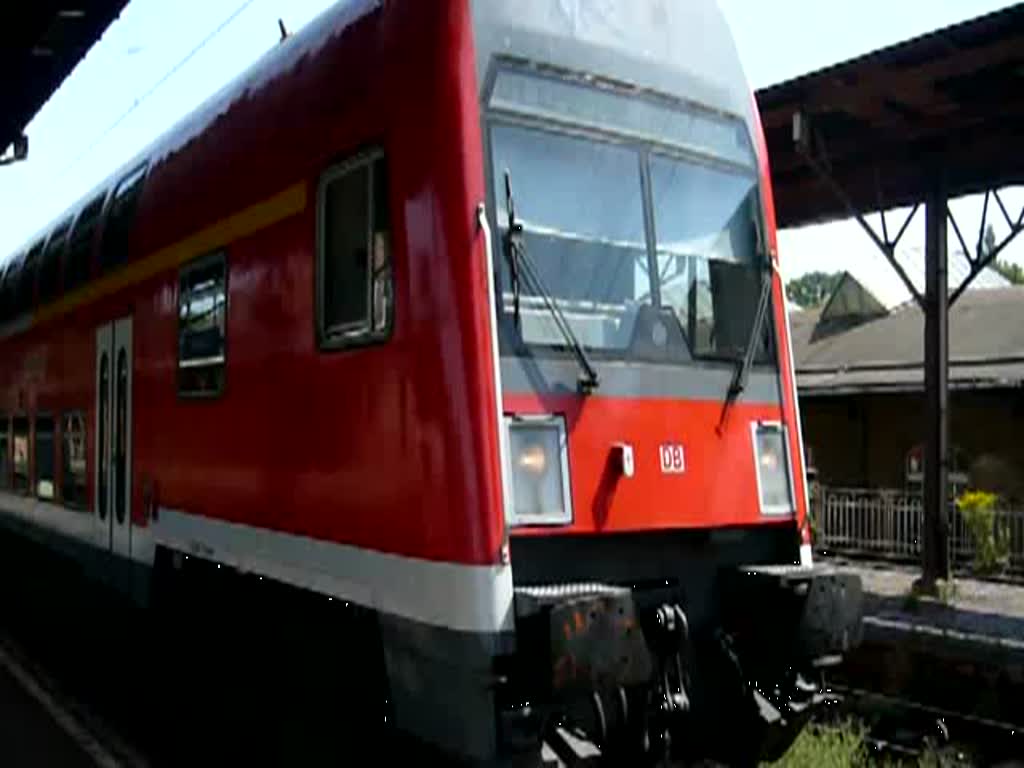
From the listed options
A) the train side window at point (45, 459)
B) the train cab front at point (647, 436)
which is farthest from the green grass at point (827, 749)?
the train side window at point (45, 459)

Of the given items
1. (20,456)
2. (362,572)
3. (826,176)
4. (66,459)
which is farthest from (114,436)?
(826,176)

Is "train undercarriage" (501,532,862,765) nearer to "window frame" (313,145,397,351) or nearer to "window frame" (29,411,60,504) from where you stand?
"window frame" (313,145,397,351)

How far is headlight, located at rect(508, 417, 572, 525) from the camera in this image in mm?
4387

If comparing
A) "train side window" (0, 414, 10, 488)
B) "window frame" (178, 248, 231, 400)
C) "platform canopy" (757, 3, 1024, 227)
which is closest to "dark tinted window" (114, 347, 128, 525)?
"window frame" (178, 248, 231, 400)

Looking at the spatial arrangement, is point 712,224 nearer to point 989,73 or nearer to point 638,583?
point 638,583

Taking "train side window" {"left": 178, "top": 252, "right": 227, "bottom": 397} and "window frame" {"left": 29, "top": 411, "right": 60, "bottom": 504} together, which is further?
"window frame" {"left": 29, "top": 411, "right": 60, "bottom": 504}

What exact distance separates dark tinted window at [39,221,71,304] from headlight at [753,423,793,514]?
7079 millimetres

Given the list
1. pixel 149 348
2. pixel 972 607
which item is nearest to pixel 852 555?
pixel 972 607

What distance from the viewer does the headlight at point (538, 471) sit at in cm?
439

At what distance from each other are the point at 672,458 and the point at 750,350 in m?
0.75

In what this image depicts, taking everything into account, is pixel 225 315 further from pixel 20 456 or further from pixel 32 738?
pixel 20 456

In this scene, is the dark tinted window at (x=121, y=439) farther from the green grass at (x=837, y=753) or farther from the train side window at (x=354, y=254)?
the green grass at (x=837, y=753)

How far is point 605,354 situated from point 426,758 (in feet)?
5.88

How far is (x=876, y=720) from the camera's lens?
8.10 metres
